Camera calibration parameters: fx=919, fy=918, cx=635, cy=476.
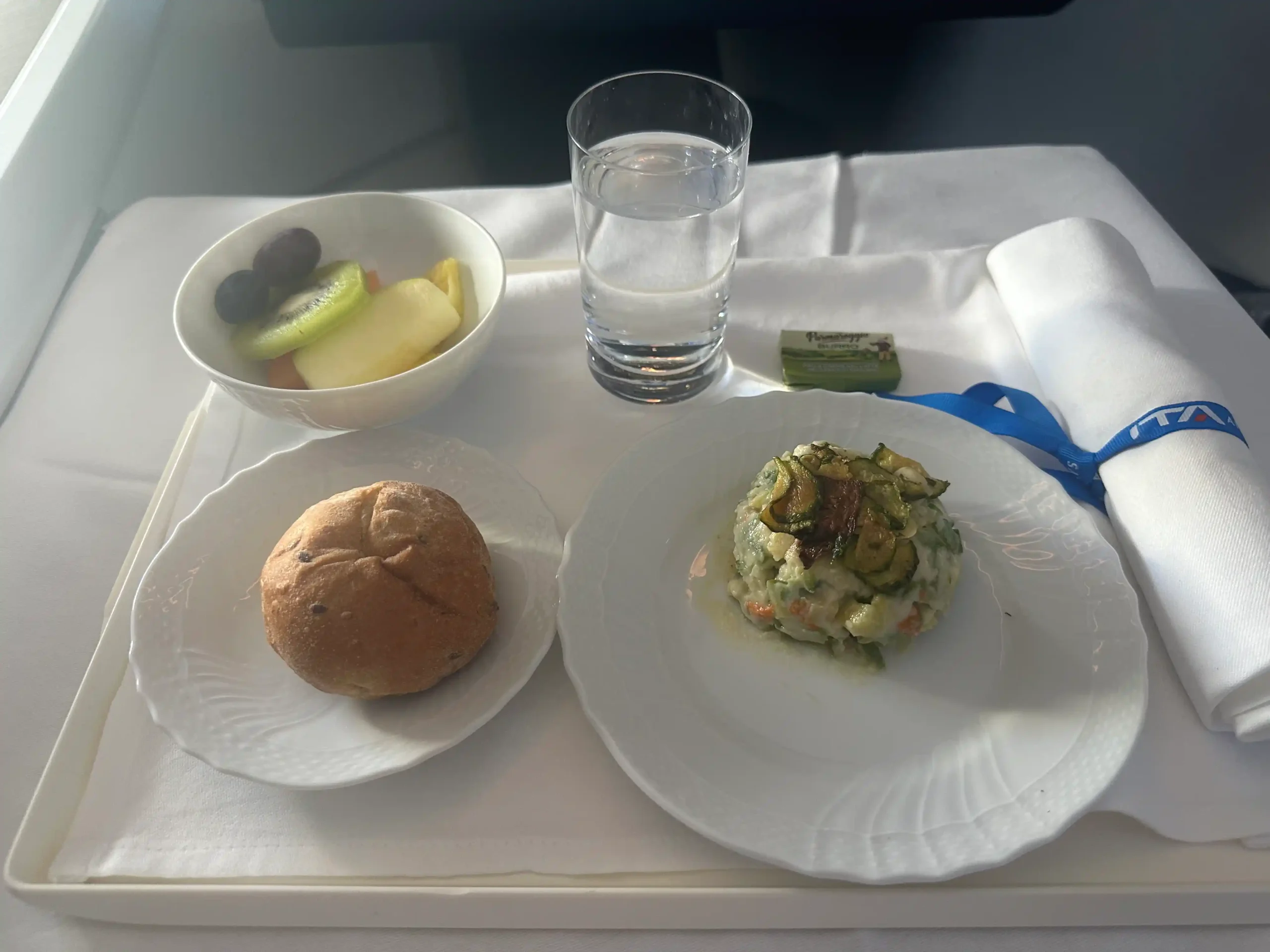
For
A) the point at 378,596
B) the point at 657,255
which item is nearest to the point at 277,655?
the point at 378,596

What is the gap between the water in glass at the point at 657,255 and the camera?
0.98m

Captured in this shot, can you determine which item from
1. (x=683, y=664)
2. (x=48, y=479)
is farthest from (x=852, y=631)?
(x=48, y=479)

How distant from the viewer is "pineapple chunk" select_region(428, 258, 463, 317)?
3.57ft

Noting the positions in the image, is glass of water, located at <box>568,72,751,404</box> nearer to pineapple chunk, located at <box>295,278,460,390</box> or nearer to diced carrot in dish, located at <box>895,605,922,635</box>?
pineapple chunk, located at <box>295,278,460,390</box>

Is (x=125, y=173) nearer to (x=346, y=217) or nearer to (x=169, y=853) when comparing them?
(x=346, y=217)

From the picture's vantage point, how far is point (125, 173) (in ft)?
5.32

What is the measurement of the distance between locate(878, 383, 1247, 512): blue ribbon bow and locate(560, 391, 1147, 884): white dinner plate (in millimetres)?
56

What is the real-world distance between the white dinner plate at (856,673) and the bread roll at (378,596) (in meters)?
0.09

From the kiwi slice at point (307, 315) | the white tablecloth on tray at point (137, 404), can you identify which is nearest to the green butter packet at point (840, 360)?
the white tablecloth on tray at point (137, 404)

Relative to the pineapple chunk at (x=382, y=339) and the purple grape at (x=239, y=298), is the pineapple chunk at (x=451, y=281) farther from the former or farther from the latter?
the purple grape at (x=239, y=298)

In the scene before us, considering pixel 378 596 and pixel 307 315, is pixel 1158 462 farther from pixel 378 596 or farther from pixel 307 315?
pixel 307 315

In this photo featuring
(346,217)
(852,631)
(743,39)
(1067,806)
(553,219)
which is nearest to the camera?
(1067,806)

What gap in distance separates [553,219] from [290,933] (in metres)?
1.04

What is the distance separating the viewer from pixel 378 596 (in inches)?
30.2
